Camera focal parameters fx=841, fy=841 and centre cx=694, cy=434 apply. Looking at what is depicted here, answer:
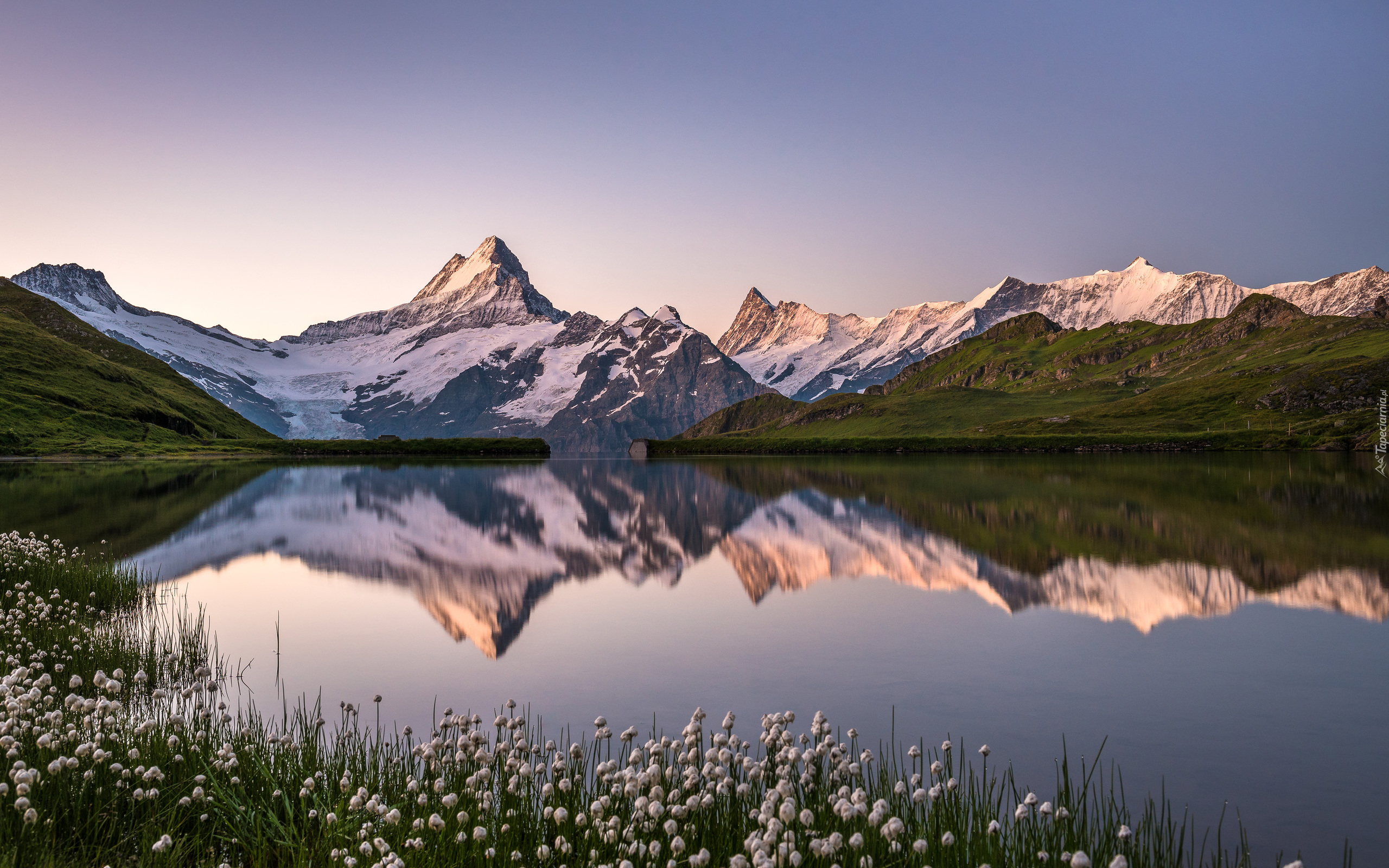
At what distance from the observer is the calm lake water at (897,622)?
13891 mm

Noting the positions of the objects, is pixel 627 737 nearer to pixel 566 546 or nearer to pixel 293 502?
pixel 566 546

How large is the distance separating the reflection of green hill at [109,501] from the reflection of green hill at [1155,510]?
133 ft

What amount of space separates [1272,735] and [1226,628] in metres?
8.11

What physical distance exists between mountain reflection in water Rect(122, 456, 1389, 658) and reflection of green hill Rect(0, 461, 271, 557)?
208 cm

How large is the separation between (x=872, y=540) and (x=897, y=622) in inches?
667

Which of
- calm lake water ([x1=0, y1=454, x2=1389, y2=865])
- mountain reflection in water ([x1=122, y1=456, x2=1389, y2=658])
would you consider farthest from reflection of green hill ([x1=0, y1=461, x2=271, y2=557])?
mountain reflection in water ([x1=122, y1=456, x2=1389, y2=658])

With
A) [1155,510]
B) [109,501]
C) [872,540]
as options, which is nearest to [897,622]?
[872,540]

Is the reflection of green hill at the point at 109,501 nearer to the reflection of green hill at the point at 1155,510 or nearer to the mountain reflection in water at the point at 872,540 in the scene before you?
the mountain reflection in water at the point at 872,540

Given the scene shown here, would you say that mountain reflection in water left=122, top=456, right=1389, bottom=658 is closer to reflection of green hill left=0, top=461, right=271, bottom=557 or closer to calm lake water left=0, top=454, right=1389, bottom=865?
calm lake water left=0, top=454, right=1389, bottom=865

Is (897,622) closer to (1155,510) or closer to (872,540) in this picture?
(872,540)

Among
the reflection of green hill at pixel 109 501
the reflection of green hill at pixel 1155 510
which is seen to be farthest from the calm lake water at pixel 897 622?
the reflection of green hill at pixel 109 501

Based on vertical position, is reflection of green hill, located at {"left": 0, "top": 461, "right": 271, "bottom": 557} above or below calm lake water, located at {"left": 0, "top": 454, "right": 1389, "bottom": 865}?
above

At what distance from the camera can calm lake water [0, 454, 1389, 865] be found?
13.9m

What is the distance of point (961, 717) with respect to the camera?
15.0 meters
